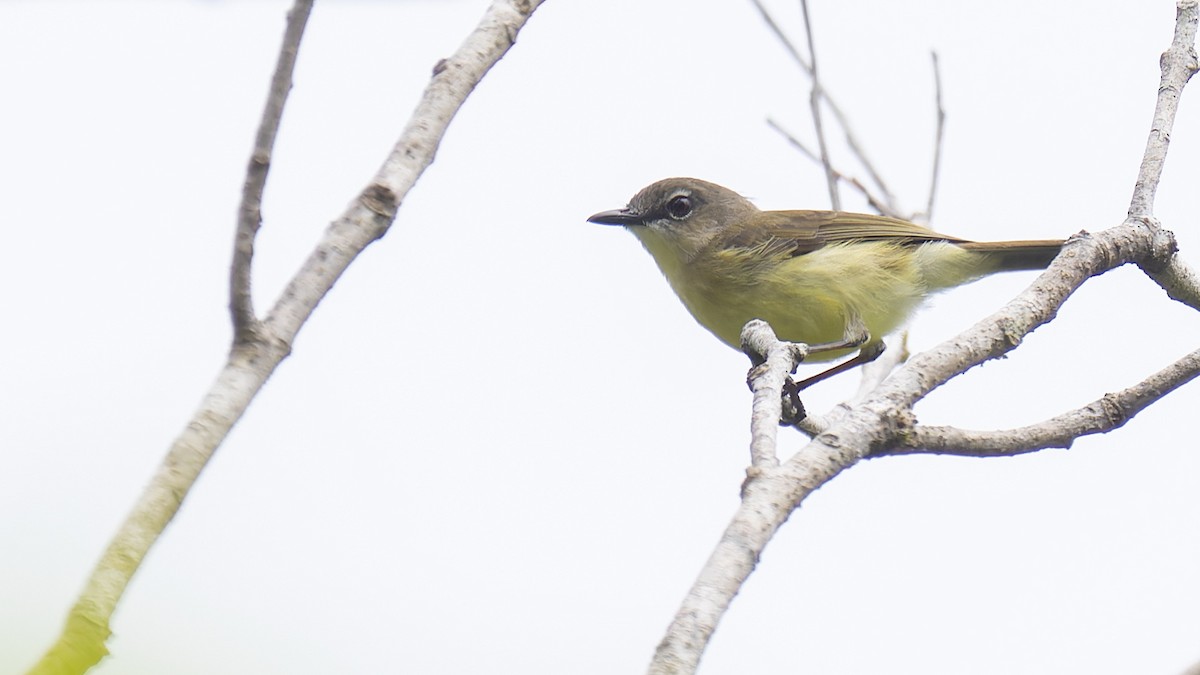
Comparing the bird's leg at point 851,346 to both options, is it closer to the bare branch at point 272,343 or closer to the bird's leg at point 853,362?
the bird's leg at point 853,362

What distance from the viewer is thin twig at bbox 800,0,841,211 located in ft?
17.7

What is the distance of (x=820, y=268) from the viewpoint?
6.20 meters

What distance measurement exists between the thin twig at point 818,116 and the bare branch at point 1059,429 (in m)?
2.45

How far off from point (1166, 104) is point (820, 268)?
239cm

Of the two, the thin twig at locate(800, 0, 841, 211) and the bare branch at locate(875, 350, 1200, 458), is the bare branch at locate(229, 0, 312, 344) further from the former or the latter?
the thin twig at locate(800, 0, 841, 211)

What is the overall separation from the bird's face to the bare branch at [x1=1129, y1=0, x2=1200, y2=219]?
2.90 m

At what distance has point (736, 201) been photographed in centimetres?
735

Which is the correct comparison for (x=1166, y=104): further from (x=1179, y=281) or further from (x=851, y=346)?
(x=851, y=346)

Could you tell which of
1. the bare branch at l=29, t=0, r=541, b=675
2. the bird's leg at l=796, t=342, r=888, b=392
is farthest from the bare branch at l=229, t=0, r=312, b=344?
the bird's leg at l=796, t=342, r=888, b=392

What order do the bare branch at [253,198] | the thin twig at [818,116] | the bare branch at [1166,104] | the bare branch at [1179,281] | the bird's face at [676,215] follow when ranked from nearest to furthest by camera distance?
the bare branch at [253,198], the bare branch at [1166,104], the bare branch at [1179,281], the thin twig at [818,116], the bird's face at [676,215]

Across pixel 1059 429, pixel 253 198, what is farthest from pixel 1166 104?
pixel 253 198

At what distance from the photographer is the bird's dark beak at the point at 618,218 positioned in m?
6.91

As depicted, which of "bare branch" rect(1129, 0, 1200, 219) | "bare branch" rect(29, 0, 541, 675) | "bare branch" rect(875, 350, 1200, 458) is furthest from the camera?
"bare branch" rect(1129, 0, 1200, 219)

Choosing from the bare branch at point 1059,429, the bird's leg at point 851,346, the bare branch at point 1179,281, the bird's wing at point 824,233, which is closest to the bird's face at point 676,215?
the bird's wing at point 824,233
